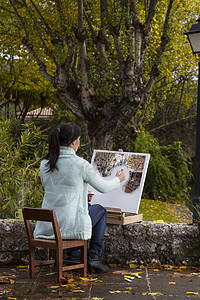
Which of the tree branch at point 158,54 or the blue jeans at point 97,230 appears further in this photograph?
the tree branch at point 158,54

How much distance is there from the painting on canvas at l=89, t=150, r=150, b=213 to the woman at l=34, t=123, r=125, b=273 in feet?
1.89

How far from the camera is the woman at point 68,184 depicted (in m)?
4.39

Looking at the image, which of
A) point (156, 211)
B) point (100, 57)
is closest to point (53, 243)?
point (100, 57)

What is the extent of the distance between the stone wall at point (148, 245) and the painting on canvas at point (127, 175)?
0.29m

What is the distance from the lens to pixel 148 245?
203 inches

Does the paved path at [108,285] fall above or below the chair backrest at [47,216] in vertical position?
below

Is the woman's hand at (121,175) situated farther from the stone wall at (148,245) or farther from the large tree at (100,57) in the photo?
the large tree at (100,57)

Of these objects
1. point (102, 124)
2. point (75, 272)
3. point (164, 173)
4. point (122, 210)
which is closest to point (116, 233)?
point (122, 210)

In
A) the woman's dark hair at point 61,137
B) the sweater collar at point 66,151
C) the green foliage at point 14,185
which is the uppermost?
the woman's dark hair at point 61,137

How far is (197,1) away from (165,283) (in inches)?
480

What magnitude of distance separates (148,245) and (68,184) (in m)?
1.39

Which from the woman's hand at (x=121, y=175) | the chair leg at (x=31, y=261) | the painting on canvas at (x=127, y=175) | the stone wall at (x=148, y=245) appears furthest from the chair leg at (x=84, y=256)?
the woman's hand at (x=121, y=175)

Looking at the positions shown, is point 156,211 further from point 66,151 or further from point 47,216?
point 47,216

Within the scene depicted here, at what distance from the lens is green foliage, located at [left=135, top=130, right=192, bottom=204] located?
12773mm
